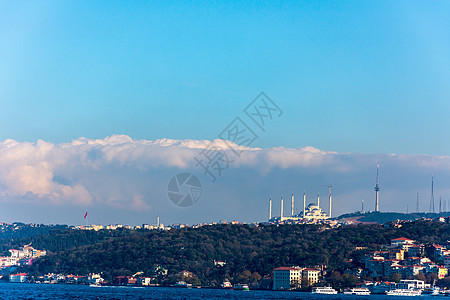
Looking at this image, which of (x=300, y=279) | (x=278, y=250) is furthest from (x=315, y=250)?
(x=300, y=279)

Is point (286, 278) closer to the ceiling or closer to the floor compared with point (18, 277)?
closer to the ceiling

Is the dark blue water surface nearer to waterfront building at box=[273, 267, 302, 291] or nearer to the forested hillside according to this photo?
waterfront building at box=[273, 267, 302, 291]

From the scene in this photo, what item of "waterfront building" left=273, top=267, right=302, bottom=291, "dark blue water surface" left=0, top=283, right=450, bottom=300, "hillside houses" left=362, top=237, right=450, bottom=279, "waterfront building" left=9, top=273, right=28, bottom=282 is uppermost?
"hillside houses" left=362, top=237, right=450, bottom=279

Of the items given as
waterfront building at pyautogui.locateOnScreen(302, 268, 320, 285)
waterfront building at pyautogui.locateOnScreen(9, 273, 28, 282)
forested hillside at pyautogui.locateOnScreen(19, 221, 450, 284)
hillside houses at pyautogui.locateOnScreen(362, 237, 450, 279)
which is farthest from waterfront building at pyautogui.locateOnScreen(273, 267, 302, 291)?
waterfront building at pyautogui.locateOnScreen(9, 273, 28, 282)

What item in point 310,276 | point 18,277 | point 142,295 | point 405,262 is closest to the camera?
point 142,295

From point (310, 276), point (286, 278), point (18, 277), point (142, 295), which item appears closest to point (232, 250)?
point (286, 278)

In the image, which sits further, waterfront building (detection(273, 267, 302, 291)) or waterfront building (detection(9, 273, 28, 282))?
waterfront building (detection(9, 273, 28, 282))

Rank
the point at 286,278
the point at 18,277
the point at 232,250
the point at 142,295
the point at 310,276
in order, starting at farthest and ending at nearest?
the point at 18,277
the point at 232,250
the point at 310,276
the point at 286,278
the point at 142,295

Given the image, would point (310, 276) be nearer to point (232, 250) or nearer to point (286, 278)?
point (286, 278)

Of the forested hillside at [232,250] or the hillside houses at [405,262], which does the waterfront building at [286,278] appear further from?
the hillside houses at [405,262]

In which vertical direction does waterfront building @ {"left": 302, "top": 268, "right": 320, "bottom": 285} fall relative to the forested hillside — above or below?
below

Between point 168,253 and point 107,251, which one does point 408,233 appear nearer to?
point 168,253
